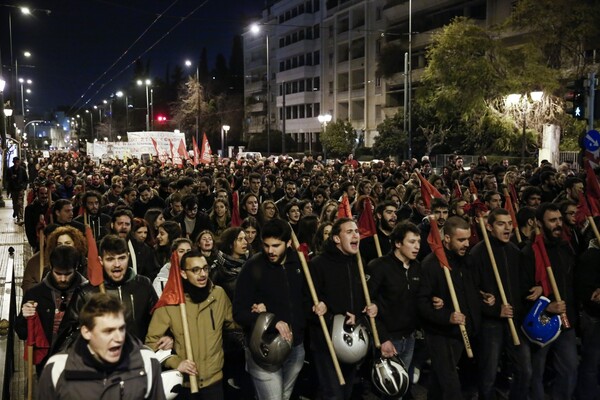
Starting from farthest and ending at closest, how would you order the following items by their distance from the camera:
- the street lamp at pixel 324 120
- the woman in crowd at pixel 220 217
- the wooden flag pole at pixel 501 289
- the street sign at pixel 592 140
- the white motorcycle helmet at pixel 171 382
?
the street lamp at pixel 324 120 → the street sign at pixel 592 140 → the woman in crowd at pixel 220 217 → the wooden flag pole at pixel 501 289 → the white motorcycle helmet at pixel 171 382

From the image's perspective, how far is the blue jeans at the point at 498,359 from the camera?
5504 millimetres

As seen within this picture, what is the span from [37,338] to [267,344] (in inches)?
78.1

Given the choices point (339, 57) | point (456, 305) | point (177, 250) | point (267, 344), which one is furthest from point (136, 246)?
point (339, 57)

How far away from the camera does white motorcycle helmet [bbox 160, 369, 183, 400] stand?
14.6 feet

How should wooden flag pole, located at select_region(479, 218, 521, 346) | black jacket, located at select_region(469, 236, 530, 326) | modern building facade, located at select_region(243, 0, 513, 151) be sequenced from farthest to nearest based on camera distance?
modern building facade, located at select_region(243, 0, 513, 151) → black jacket, located at select_region(469, 236, 530, 326) → wooden flag pole, located at select_region(479, 218, 521, 346)

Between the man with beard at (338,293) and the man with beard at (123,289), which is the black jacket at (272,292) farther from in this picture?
the man with beard at (123,289)

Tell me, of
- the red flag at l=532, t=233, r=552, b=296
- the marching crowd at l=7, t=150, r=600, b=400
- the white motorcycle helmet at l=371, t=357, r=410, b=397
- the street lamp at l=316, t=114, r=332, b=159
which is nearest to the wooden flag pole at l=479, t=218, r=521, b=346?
the marching crowd at l=7, t=150, r=600, b=400

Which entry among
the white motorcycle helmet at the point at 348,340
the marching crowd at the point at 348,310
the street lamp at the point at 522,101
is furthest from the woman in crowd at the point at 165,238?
the street lamp at the point at 522,101

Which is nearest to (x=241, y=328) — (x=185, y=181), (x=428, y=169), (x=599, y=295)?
(x=599, y=295)

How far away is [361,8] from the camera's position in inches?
2254

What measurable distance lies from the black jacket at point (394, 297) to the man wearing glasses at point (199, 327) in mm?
1380

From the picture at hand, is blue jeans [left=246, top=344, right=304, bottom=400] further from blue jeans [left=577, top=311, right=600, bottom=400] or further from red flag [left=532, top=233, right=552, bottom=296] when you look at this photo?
blue jeans [left=577, top=311, right=600, bottom=400]

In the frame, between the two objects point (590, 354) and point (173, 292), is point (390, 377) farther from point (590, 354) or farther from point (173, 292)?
point (590, 354)

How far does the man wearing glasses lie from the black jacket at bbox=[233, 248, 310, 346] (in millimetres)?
204
